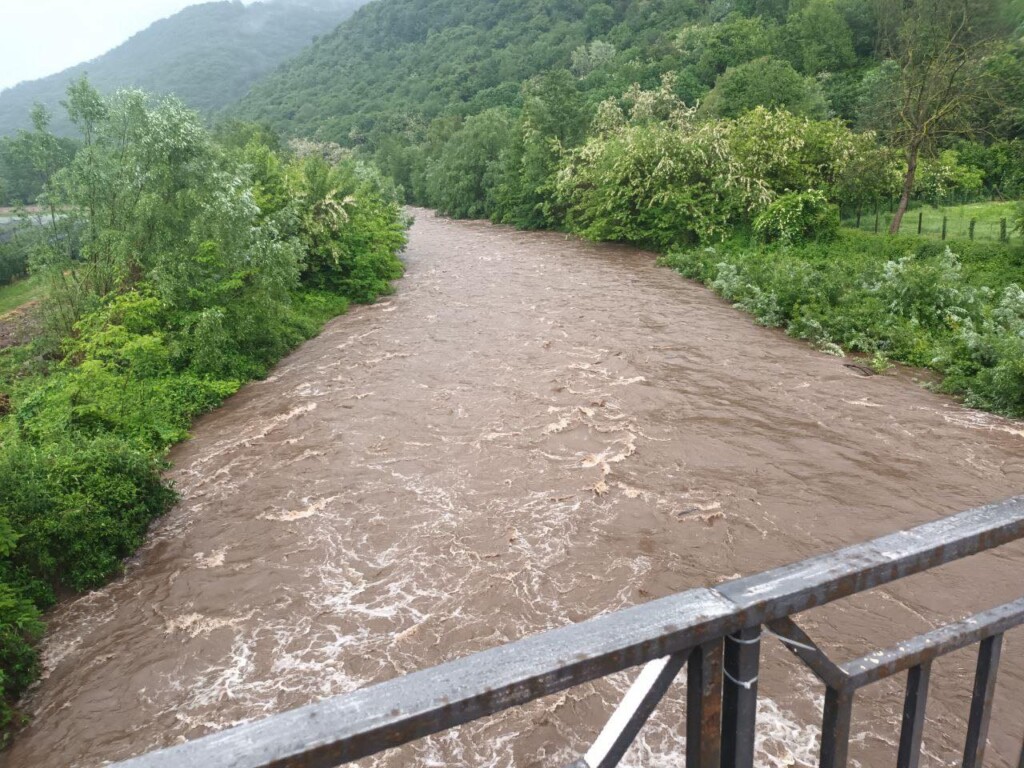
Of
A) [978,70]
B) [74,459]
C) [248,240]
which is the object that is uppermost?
[978,70]

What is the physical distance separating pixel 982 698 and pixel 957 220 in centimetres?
2567

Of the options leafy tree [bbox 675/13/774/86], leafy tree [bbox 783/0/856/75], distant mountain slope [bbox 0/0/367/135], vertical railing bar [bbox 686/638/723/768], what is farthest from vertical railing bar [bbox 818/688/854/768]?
distant mountain slope [bbox 0/0/367/135]

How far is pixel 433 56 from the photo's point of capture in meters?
112

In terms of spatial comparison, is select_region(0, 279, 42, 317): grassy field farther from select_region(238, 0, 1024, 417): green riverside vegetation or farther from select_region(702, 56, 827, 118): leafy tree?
select_region(702, 56, 827, 118): leafy tree

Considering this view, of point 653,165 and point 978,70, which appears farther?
point 653,165

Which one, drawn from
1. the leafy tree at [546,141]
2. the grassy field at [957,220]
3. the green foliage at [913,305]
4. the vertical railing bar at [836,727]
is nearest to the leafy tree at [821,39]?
the leafy tree at [546,141]

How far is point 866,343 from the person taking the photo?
48.8 ft

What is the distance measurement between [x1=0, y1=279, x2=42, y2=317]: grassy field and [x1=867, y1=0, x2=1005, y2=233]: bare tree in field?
28088mm

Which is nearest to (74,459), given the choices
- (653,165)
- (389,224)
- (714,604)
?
(714,604)

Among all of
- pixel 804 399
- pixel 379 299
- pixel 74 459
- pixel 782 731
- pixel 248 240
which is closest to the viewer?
pixel 782 731

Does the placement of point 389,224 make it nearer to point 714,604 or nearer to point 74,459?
point 74,459

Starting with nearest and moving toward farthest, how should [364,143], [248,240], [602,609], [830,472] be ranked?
[602,609] < [830,472] < [248,240] < [364,143]

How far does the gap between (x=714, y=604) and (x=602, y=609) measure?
638 cm

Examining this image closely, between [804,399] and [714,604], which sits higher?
[714,604]
